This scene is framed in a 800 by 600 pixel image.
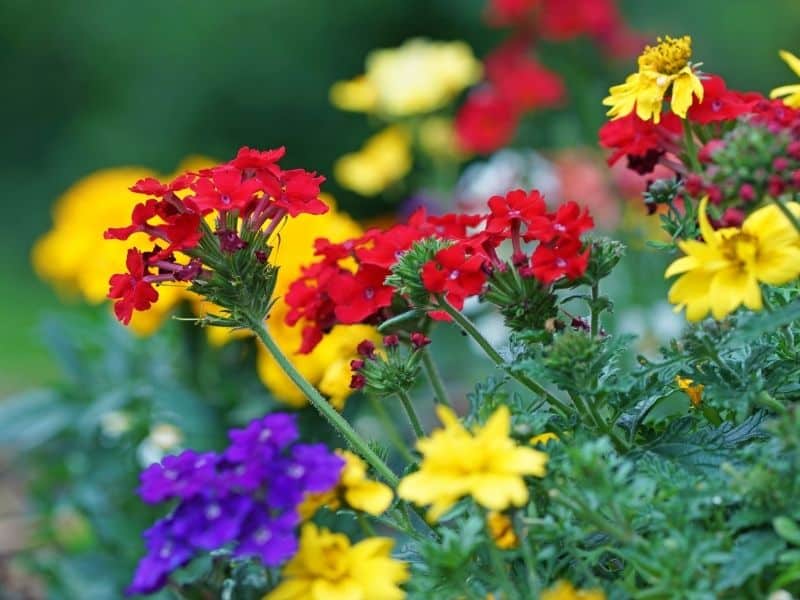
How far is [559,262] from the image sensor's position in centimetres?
126

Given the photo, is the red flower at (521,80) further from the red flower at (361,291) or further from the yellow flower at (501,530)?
the yellow flower at (501,530)

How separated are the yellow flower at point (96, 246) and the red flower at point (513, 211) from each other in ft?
3.77

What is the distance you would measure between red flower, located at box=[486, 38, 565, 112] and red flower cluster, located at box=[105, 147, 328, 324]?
88.6 inches

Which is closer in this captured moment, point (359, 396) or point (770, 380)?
point (770, 380)

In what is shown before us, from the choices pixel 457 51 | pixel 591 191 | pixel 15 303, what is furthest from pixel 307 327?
pixel 15 303

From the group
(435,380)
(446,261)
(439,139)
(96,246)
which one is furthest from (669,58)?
(439,139)

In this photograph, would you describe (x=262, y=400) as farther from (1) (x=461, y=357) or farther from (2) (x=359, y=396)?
(1) (x=461, y=357)

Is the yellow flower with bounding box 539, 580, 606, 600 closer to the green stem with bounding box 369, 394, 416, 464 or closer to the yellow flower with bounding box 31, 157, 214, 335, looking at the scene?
the green stem with bounding box 369, 394, 416, 464

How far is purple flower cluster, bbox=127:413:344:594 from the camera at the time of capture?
1.08m

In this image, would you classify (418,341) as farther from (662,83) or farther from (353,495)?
(662,83)

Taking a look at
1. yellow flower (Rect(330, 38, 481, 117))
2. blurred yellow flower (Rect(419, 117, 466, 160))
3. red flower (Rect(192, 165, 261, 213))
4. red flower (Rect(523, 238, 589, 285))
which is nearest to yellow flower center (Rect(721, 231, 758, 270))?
red flower (Rect(523, 238, 589, 285))

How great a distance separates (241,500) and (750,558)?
426 mm

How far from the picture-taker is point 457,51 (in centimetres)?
336

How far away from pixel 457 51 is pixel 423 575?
2349mm
